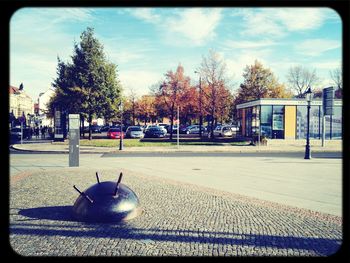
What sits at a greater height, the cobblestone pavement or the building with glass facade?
the building with glass facade

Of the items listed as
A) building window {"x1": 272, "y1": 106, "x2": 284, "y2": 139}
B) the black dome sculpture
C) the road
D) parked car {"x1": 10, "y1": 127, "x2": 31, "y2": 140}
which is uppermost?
building window {"x1": 272, "y1": 106, "x2": 284, "y2": 139}

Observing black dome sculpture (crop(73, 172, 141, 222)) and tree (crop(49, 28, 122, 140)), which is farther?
tree (crop(49, 28, 122, 140))

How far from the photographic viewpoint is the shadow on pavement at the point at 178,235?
5.34 m

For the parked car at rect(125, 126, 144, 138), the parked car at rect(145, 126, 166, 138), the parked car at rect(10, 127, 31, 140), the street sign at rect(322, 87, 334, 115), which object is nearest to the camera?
the street sign at rect(322, 87, 334, 115)

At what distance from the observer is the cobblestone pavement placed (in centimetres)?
512

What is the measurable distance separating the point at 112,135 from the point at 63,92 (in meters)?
7.88

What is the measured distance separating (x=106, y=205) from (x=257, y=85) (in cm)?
5400

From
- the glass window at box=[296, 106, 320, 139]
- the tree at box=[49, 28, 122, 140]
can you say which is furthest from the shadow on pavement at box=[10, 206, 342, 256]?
the glass window at box=[296, 106, 320, 139]

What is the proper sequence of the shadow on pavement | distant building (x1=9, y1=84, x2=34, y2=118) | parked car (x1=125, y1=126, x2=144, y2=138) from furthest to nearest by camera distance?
distant building (x1=9, y1=84, x2=34, y2=118), parked car (x1=125, y1=126, x2=144, y2=138), the shadow on pavement

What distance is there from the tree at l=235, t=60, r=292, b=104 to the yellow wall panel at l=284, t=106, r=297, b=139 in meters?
22.0

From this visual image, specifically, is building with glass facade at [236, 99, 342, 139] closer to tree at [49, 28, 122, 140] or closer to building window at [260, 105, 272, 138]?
building window at [260, 105, 272, 138]

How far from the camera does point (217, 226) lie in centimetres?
642
